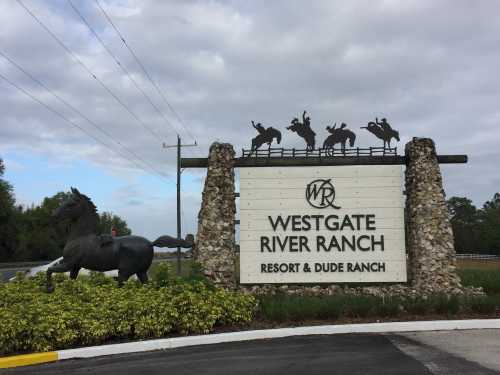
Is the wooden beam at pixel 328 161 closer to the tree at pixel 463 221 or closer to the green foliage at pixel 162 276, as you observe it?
the green foliage at pixel 162 276

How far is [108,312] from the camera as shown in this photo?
9375 millimetres

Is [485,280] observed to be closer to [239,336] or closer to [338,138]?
[338,138]

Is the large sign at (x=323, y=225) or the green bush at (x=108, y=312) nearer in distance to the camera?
the green bush at (x=108, y=312)

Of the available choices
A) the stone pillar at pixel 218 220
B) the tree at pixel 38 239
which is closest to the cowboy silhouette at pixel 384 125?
the stone pillar at pixel 218 220

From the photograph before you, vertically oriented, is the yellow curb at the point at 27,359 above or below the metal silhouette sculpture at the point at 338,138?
below

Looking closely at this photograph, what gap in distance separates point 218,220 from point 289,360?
6.50 m

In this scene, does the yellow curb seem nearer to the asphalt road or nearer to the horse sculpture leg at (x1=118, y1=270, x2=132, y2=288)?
the asphalt road

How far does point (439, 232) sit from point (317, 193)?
3.42 meters

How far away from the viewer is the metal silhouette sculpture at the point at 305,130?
14.4 m

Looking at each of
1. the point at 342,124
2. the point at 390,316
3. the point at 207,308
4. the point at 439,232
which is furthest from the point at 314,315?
the point at 342,124

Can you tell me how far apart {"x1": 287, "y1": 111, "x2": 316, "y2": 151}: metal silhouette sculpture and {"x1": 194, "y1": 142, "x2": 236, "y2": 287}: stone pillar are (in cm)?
192

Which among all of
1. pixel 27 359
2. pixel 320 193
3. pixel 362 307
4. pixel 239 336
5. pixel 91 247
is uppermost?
pixel 320 193

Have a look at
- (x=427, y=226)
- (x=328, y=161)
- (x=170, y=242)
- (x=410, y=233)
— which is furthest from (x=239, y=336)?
(x=427, y=226)

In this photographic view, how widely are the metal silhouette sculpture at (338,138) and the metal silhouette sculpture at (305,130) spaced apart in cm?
39
